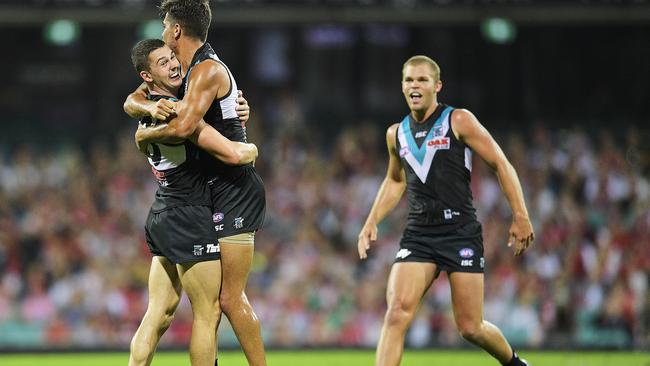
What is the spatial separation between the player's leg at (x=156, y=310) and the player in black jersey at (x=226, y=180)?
1.34 feet

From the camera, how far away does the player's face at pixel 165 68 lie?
20.4 ft

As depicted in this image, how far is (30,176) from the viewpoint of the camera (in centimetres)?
1538

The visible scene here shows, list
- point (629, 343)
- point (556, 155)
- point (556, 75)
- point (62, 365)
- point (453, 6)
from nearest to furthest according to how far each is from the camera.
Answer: point (62, 365)
point (629, 343)
point (453, 6)
point (556, 155)
point (556, 75)

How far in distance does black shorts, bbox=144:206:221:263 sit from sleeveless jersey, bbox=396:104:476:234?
1.85 metres

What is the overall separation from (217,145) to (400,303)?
1.92 meters

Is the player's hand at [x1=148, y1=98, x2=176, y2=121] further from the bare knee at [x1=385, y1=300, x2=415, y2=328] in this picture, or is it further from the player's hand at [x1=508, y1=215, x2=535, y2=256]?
the player's hand at [x1=508, y1=215, x2=535, y2=256]

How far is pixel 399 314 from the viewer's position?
699 cm

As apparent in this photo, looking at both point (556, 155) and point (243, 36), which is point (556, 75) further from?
point (243, 36)

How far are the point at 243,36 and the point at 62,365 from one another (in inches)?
293

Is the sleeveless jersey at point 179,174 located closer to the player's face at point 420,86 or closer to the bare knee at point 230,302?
the bare knee at point 230,302

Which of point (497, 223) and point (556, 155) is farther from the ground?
point (556, 155)

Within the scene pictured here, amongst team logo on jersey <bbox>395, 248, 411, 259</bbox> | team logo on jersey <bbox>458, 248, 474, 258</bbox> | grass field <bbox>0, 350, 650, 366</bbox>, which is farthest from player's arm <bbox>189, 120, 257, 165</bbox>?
grass field <bbox>0, 350, 650, 366</bbox>

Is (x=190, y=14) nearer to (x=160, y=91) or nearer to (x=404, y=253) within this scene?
(x=160, y=91)

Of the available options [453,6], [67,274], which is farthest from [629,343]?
[67,274]
